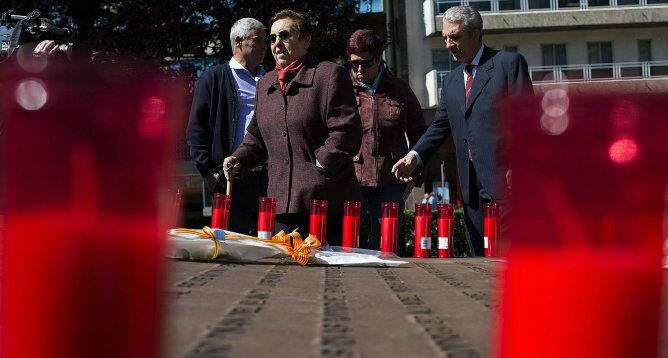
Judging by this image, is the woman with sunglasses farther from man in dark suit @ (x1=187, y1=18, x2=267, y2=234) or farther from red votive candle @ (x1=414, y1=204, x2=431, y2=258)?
man in dark suit @ (x1=187, y1=18, x2=267, y2=234)

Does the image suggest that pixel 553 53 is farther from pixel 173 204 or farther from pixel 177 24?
pixel 173 204

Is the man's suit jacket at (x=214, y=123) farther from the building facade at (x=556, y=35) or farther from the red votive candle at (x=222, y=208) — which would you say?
the building facade at (x=556, y=35)

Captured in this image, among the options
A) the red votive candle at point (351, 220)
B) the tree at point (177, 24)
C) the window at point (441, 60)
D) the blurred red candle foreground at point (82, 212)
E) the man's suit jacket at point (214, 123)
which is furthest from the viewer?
the window at point (441, 60)

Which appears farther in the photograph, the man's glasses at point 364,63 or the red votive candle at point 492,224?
the man's glasses at point 364,63

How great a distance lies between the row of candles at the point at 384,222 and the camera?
17.4 ft

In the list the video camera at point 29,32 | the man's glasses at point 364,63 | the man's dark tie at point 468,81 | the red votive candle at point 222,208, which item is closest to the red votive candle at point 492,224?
the man's dark tie at point 468,81

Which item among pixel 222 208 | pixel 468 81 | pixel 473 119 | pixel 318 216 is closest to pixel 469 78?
pixel 468 81

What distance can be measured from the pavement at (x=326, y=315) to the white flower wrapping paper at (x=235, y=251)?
555 millimetres

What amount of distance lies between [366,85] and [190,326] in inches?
218

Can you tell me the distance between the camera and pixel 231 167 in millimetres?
5590

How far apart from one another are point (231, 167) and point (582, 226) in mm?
4308

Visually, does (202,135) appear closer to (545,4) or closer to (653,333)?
(653,333)

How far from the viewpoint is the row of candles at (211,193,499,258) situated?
5.30 m

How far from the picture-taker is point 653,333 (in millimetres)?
1416
